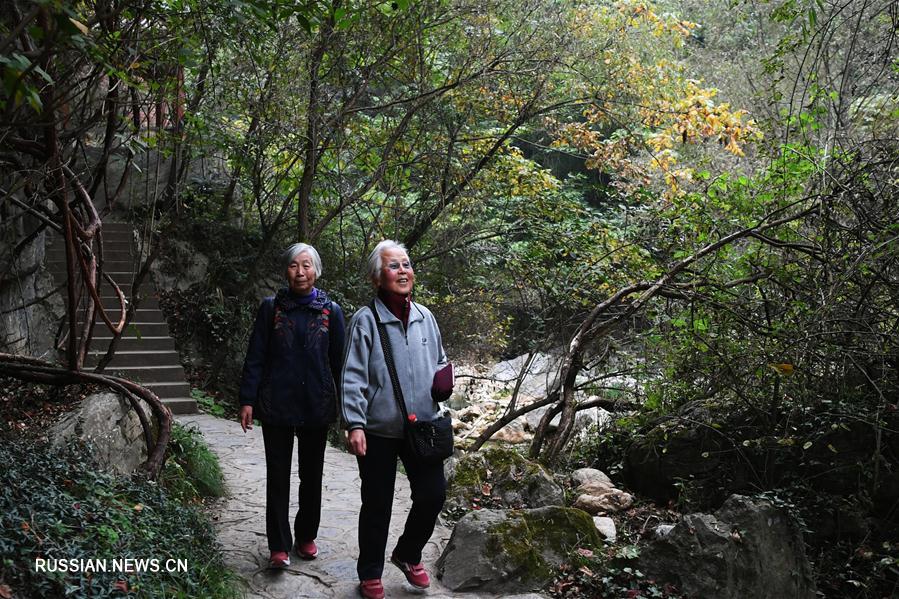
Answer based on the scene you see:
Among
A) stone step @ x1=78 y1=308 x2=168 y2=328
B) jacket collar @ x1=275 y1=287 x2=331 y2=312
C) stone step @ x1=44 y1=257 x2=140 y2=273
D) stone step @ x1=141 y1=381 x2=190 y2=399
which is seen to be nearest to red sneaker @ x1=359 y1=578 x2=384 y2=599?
jacket collar @ x1=275 y1=287 x2=331 y2=312

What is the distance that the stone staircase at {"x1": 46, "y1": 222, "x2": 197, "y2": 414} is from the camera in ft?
34.1

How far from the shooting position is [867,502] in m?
5.57

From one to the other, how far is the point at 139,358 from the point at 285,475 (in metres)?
7.48

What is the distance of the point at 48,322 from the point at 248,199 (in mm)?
3578

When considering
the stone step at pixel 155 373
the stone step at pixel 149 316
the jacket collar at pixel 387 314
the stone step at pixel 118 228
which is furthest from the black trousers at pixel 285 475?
the stone step at pixel 118 228

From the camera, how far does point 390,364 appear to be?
12.9 feet

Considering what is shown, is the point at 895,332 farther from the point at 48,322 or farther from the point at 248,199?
the point at 48,322

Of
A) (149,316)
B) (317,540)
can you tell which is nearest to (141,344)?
(149,316)

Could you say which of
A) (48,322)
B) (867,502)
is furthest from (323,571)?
(48,322)

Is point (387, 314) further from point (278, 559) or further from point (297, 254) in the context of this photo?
point (278, 559)

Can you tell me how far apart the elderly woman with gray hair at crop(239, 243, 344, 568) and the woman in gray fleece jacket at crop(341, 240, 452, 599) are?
0.46 metres

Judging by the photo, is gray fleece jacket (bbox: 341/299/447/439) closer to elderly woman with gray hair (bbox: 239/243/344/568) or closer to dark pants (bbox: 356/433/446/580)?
dark pants (bbox: 356/433/446/580)

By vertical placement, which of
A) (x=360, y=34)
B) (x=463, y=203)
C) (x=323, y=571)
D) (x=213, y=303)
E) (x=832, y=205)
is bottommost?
(x=323, y=571)

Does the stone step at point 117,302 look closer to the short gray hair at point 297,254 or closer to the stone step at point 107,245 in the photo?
the stone step at point 107,245
